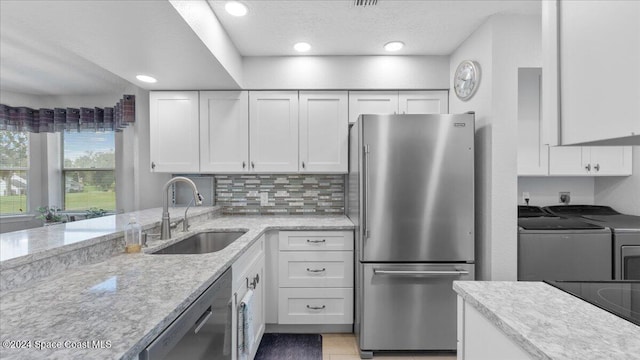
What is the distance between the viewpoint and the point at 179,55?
183cm

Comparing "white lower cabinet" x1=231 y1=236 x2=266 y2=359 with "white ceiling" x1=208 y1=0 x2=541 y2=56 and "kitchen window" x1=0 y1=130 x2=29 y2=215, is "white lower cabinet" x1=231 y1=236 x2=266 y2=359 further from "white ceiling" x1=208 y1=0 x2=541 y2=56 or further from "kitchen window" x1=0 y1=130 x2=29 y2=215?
"kitchen window" x1=0 y1=130 x2=29 y2=215

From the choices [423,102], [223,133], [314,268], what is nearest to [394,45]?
[423,102]

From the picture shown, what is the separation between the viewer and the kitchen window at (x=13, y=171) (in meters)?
3.62

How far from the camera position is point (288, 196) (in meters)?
2.84

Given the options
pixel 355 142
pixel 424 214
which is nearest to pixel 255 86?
pixel 355 142

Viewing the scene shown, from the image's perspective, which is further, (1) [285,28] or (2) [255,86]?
(2) [255,86]

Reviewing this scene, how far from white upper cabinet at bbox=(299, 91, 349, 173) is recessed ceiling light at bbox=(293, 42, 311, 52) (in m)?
0.36

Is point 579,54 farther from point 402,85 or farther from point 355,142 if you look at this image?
point 402,85

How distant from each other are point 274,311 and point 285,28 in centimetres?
221

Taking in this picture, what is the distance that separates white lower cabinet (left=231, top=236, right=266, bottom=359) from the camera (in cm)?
143

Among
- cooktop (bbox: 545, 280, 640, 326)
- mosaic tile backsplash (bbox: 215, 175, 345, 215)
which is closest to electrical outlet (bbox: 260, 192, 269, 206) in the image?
mosaic tile backsplash (bbox: 215, 175, 345, 215)

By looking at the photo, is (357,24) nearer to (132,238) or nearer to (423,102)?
(423,102)

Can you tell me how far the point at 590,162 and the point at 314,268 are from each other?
2.39 metres

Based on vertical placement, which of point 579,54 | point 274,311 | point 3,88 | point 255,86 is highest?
point 3,88
